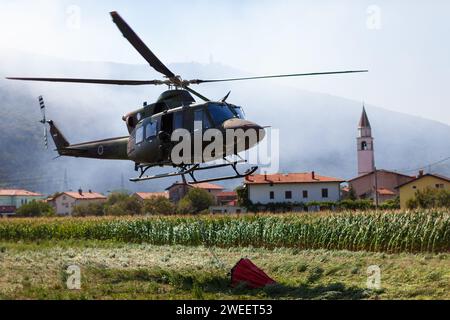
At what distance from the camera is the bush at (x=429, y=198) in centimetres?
7478

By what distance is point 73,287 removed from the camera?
17.3 meters

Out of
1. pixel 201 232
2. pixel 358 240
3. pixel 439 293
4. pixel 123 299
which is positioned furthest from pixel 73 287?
pixel 201 232

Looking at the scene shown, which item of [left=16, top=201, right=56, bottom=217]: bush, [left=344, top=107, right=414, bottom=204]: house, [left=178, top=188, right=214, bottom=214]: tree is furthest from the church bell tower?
[left=16, top=201, right=56, bottom=217]: bush

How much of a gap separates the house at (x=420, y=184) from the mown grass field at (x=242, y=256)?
54420mm

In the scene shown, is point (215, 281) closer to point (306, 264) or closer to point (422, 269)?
point (306, 264)

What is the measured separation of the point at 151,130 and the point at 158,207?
227 ft

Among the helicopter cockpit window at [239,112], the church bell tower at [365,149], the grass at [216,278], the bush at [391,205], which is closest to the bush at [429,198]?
the bush at [391,205]

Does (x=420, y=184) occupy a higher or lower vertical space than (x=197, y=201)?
higher

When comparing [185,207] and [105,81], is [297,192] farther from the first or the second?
[105,81]

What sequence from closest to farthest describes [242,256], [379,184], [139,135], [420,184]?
[139,135] < [242,256] < [420,184] < [379,184]

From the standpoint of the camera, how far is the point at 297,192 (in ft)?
322

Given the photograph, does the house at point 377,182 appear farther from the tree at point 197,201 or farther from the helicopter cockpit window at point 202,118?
the helicopter cockpit window at point 202,118

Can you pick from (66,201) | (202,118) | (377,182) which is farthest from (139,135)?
(66,201)
